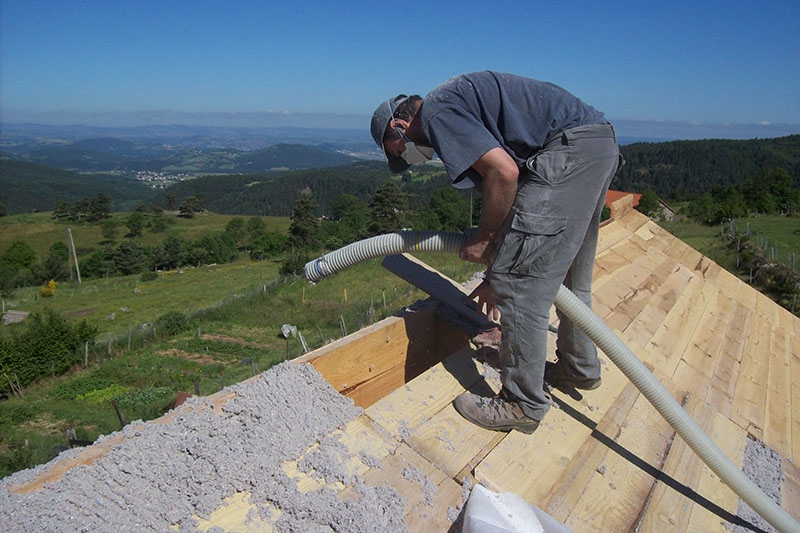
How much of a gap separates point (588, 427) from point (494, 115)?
5.19 feet

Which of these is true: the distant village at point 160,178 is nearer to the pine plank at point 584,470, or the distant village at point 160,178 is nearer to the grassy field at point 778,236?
the grassy field at point 778,236

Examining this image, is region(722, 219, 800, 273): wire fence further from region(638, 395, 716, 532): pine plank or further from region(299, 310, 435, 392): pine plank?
region(299, 310, 435, 392): pine plank

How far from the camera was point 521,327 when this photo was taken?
2.04m

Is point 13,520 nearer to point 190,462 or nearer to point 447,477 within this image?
point 190,462

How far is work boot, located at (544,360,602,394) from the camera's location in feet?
8.59

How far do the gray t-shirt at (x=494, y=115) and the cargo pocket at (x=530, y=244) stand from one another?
26 centimetres

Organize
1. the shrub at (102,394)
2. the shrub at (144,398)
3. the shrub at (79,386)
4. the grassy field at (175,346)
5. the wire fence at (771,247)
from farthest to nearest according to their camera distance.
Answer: the wire fence at (771,247) < the shrub at (79,386) < the shrub at (102,394) < the shrub at (144,398) < the grassy field at (175,346)

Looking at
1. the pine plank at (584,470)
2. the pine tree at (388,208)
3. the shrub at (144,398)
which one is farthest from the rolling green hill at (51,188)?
the pine plank at (584,470)

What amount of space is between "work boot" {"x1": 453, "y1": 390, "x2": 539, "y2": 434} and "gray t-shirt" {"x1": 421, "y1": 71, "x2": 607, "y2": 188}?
38.8 inches

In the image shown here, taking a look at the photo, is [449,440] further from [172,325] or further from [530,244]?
[172,325]

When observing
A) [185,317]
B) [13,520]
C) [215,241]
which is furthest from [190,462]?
[215,241]

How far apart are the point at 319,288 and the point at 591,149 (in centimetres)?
2320

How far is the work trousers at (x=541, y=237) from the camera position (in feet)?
6.34

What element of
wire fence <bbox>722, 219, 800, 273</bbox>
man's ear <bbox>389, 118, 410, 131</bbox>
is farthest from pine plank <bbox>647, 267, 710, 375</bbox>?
wire fence <bbox>722, 219, 800, 273</bbox>
